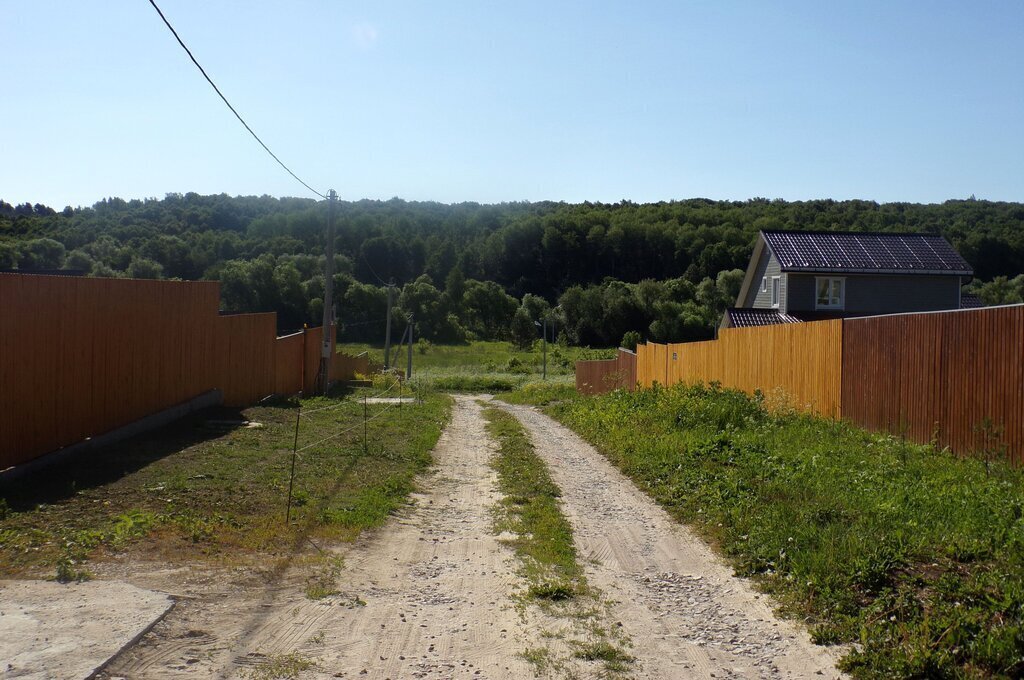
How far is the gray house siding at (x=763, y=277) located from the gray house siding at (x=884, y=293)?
2.17 ft

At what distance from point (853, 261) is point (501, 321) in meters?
55.2

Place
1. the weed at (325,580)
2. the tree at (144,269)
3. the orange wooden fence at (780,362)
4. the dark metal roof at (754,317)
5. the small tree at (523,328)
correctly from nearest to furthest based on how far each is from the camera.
Result: 1. the weed at (325,580)
2. the orange wooden fence at (780,362)
3. the dark metal roof at (754,317)
4. the tree at (144,269)
5. the small tree at (523,328)

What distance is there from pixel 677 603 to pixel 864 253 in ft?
100

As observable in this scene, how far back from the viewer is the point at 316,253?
43125 millimetres

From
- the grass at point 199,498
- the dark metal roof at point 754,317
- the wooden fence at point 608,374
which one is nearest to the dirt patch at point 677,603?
the grass at point 199,498

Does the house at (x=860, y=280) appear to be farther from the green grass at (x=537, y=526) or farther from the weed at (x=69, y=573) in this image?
the weed at (x=69, y=573)

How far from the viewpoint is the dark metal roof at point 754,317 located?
30.6m

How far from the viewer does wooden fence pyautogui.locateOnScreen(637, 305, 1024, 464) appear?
872 cm

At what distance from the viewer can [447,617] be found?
5738 mm

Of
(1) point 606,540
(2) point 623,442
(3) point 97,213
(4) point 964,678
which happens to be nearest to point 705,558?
(1) point 606,540

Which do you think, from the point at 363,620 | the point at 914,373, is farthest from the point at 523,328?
the point at 363,620

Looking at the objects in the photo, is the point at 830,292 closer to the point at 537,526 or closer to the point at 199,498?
the point at 537,526

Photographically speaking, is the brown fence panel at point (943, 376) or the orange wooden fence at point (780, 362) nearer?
the brown fence panel at point (943, 376)

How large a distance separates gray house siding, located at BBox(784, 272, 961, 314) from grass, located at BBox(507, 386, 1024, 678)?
20.9 metres
